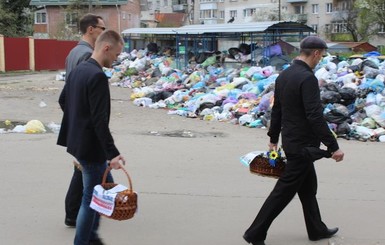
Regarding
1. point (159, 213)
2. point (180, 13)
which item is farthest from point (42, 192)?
point (180, 13)

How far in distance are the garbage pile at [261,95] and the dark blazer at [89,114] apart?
777cm

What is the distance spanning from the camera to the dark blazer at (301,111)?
413 cm

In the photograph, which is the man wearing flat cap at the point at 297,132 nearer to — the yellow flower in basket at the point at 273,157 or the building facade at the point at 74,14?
the yellow flower in basket at the point at 273,157

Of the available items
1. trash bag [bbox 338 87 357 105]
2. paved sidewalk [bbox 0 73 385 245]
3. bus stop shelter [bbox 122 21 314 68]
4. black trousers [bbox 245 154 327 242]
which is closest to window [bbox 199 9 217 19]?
bus stop shelter [bbox 122 21 314 68]

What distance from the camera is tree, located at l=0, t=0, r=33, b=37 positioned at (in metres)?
41.2

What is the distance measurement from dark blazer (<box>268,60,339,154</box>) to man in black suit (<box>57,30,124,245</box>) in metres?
1.42

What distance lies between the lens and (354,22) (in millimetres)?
63562

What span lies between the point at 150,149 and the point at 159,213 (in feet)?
11.6

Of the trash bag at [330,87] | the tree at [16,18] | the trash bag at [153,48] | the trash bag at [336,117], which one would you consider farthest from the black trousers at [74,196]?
the tree at [16,18]

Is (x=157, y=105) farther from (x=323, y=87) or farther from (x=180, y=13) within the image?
(x=180, y=13)

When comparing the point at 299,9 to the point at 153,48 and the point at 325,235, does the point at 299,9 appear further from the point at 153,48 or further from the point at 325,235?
the point at 325,235

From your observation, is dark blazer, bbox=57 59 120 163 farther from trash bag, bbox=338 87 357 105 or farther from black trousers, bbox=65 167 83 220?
trash bag, bbox=338 87 357 105

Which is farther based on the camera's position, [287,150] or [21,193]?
[21,193]

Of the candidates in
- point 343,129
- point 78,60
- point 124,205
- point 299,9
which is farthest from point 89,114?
point 299,9
